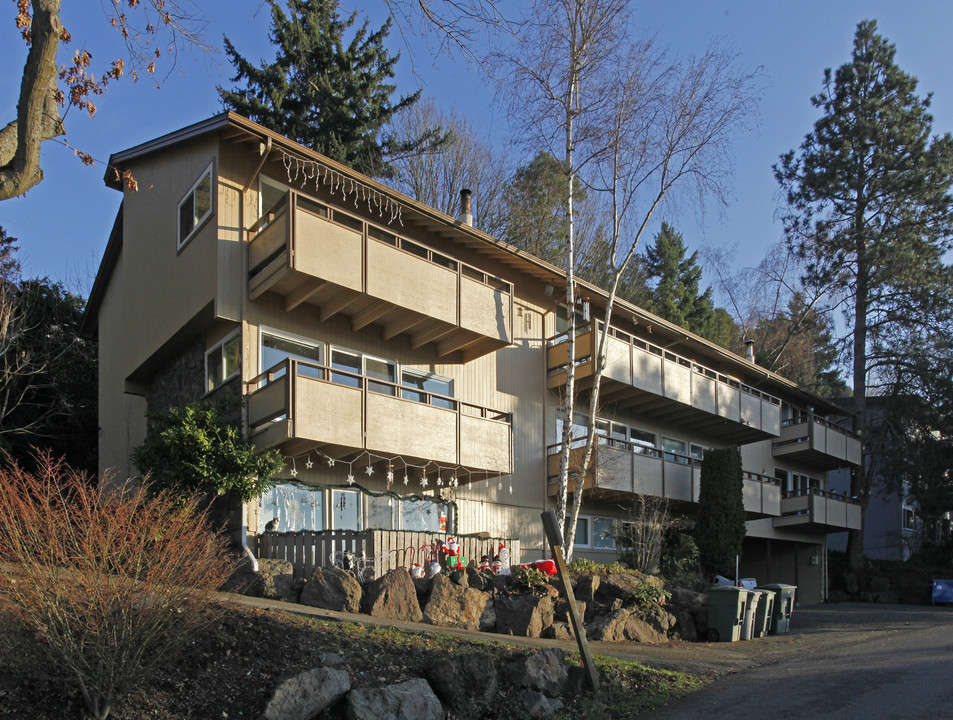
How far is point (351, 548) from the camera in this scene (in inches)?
605

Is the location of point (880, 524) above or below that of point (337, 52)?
below

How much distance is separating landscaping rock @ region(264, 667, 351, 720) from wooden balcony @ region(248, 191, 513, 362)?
899 cm

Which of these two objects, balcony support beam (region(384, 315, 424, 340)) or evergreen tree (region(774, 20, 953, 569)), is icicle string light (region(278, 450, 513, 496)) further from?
evergreen tree (region(774, 20, 953, 569))

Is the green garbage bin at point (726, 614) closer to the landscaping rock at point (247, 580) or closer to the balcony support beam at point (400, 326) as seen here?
the balcony support beam at point (400, 326)

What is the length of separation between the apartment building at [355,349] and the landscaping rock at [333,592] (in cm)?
280

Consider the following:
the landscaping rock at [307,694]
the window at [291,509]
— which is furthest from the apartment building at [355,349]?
the landscaping rock at [307,694]

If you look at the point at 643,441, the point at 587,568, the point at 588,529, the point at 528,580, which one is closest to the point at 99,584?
the point at 528,580

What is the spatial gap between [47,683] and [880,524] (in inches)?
1749

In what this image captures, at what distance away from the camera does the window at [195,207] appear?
58.6 feet

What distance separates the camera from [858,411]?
3706cm

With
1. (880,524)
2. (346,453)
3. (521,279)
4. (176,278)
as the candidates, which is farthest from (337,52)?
(880,524)

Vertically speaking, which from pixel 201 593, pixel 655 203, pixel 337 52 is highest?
pixel 337 52

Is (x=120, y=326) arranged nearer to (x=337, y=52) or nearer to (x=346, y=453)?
(x=346, y=453)

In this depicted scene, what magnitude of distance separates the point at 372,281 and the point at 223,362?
3.39 meters
